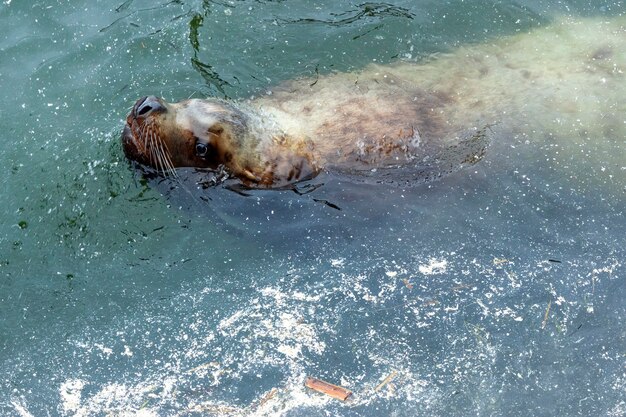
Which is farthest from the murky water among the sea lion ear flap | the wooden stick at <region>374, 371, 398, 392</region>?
the sea lion ear flap

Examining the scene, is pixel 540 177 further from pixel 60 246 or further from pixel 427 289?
pixel 60 246

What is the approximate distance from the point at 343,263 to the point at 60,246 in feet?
7.40

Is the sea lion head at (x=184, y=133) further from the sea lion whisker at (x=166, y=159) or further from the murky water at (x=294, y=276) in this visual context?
the murky water at (x=294, y=276)

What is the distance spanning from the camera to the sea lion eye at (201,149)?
6491mm

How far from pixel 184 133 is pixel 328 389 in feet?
7.18

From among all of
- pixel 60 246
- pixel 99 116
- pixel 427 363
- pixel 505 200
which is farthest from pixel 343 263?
pixel 99 116

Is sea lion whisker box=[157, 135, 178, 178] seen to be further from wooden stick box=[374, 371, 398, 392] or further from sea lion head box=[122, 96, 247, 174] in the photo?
wooden stick box=[374, 371, 398, 392]

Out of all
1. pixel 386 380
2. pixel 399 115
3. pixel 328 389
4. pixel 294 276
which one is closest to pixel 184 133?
pixel 294 276

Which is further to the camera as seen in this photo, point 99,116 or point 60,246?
point 99,116

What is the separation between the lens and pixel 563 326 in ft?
20.2

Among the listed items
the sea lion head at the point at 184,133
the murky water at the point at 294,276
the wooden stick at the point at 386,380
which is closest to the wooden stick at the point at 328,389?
the murky water at the point at 294,276

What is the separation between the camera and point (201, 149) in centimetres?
652

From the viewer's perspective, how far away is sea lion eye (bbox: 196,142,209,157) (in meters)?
6.49

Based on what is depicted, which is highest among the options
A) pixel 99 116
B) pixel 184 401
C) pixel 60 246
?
pixel 99 116
